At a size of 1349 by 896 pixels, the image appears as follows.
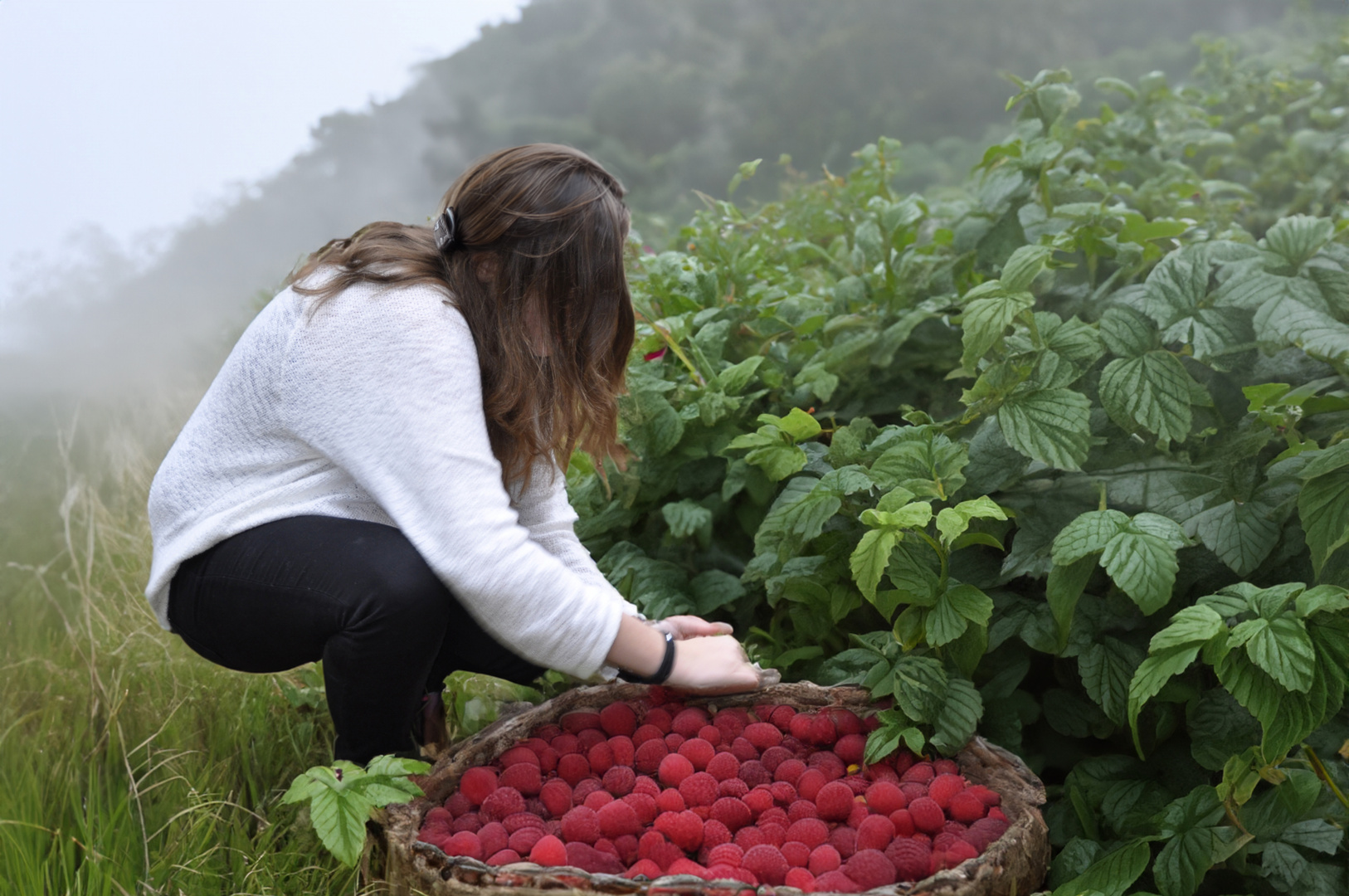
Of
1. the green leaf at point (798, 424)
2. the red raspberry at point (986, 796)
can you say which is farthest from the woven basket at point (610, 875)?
the green leaf at point (798, 424)

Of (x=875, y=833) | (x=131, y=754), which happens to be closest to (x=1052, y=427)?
(x=875, y=833)

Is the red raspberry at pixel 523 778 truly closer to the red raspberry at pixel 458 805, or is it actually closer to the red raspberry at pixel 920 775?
the red raspberry at pixel 458 805

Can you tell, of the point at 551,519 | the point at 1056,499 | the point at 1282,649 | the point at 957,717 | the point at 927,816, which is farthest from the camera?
the point at 551,519

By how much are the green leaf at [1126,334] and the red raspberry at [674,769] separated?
0.77 metres

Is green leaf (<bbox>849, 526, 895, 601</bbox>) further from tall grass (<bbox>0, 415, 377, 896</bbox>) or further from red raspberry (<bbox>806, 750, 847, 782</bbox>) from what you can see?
tall grass (<bbox>0, 415, 377, 896</bbox>)

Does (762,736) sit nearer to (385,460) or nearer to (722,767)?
(722,767)

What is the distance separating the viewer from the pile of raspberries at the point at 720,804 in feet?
3.47

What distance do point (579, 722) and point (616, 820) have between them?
0.25 metres

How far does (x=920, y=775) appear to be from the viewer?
1.22 m

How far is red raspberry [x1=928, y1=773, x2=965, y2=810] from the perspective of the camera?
1.16 m

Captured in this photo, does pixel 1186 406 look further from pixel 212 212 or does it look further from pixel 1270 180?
pixel 212 212

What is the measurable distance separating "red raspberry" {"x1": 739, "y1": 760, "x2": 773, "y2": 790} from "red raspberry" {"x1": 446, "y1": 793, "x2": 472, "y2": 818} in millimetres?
322

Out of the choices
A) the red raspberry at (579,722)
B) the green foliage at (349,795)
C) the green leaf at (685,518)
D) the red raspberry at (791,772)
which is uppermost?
the green foliage at (349,795)

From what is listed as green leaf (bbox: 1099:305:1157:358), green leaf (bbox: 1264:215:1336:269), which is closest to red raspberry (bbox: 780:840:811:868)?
green leaf (bbox: 1099:305:1157:358)
